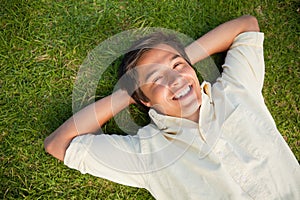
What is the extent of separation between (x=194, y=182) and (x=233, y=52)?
0.91 meters

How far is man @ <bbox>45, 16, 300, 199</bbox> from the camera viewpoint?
219cm

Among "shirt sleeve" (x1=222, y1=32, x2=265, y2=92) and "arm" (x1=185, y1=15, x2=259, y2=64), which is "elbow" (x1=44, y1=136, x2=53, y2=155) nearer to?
"arm" (x1=185, y1=15, x2=259, y2=64)

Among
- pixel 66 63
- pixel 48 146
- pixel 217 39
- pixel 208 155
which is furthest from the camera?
pixel 66 63

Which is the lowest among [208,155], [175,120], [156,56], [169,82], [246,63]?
[208,155]

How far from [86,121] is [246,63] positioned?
3.62ft

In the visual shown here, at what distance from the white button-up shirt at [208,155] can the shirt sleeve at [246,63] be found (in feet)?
0.20

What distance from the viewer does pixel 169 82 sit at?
221 centimetres

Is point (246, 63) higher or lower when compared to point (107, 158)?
higher

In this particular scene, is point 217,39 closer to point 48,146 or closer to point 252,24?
point 252,24

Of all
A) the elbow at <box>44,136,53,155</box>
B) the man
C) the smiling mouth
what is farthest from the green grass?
the smiling mouth

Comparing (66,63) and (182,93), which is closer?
(182,93)

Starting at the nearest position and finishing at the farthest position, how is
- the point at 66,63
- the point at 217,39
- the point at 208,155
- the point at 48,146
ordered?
1. the point at 208,155
2. the point at 48,146
3. the point at 217,39
4. the point at 66,63

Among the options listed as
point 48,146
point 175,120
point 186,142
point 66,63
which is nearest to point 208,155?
point 186,142

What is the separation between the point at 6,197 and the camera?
97.9 inches
